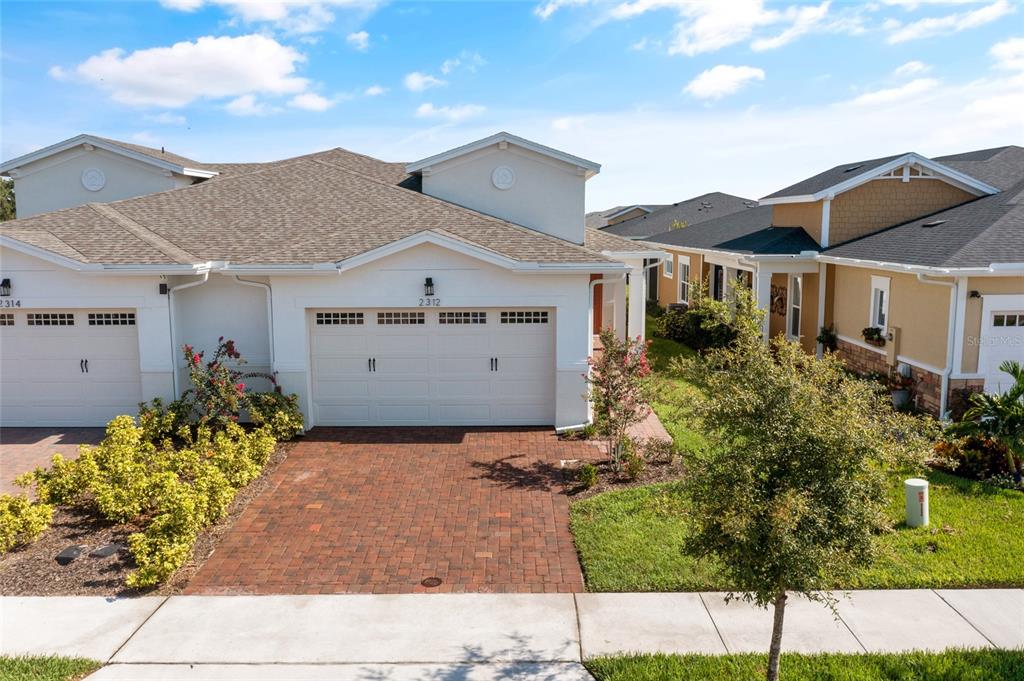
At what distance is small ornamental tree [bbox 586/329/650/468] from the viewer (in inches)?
472

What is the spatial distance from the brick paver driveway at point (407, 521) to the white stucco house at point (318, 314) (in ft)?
3.62

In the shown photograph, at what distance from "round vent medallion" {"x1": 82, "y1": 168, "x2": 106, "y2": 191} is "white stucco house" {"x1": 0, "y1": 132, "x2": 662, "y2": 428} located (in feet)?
12.6

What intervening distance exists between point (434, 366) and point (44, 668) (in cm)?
872

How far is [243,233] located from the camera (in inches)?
613

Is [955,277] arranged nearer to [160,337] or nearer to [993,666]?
[993,666]

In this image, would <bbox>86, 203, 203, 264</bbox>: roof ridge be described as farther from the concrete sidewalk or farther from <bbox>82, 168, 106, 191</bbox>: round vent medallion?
the concrete sidewalk

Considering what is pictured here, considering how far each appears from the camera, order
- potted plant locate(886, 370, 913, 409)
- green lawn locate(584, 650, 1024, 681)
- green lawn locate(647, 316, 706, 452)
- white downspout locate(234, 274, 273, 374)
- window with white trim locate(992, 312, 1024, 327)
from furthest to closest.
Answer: potted plant locate(886, 370, 913, 409)
white downspout locate(234, 274, 273, 374)
window with white trim locate(992, 312, 1024, 327)
green lawn locate(647, 316, 706, 452)
green lawn locate(584, 650, 1024, 681)

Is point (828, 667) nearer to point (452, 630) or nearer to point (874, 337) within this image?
point (452, 630)

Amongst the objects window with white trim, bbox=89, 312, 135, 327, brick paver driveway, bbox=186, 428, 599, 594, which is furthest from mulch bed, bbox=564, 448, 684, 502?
window with white trim, bbox=89, 312, 135, 327

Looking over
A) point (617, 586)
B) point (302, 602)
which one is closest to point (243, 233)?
point (302, 602)

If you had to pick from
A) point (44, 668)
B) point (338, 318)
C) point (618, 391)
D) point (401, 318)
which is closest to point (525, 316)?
point (401, 318)

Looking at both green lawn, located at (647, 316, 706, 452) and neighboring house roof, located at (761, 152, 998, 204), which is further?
neighboring house roof, located at (761, 152, 998, 204)

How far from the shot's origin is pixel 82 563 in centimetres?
866

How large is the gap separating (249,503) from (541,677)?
19.3 ft
